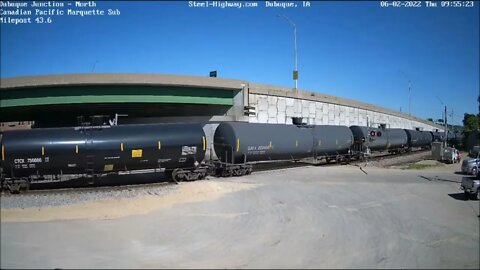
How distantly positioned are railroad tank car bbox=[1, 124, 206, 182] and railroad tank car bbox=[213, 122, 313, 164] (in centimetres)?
251

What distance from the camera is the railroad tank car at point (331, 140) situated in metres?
29.5

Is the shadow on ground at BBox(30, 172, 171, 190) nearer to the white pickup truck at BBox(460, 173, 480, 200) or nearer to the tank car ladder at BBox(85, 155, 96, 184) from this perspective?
the tank car ladder at BBox(85, 155, 96, 184)

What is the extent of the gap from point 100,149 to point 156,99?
49.2 ft

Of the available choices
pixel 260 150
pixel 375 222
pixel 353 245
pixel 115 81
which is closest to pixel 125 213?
pixel 353 245

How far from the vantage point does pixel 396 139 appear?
4241cm

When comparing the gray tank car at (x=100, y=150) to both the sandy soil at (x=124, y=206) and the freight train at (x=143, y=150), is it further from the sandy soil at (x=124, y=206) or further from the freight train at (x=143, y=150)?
the sandy soil at (x=124, y=206)

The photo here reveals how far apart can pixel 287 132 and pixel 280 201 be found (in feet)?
39.1

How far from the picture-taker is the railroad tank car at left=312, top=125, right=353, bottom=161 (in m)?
29.5

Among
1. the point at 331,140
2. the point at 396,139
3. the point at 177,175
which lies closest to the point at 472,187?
the point at 177,175

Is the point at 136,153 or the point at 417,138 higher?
the point at 417,138

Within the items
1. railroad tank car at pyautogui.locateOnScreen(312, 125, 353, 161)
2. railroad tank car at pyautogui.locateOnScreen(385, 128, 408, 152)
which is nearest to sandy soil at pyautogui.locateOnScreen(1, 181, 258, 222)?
railroad tank car at pyautogui.locateOnScreen(312, 125, 353, 161)

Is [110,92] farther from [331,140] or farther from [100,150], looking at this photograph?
[331,140]

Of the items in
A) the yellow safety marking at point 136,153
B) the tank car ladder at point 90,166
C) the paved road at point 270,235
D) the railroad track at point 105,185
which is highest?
the yellow safety marking at point 136,153

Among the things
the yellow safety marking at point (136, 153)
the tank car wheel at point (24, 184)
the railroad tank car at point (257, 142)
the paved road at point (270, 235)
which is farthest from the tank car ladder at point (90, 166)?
the railroad tank car at point (257, 142)
